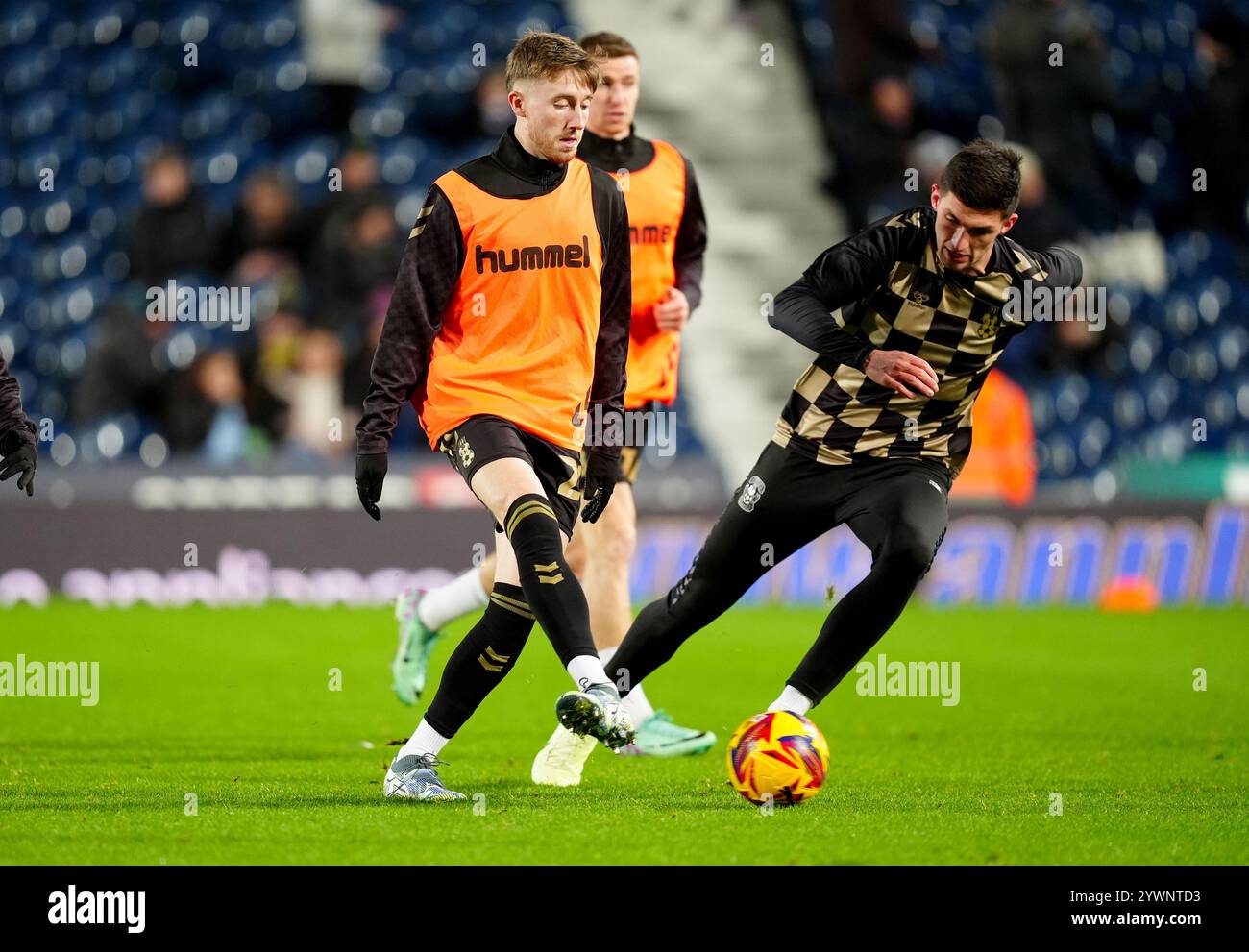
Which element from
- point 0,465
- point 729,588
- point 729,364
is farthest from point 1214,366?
point 0,465

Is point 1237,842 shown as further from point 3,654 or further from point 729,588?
point 3,654

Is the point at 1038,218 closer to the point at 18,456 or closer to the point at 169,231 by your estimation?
the point at 169,231

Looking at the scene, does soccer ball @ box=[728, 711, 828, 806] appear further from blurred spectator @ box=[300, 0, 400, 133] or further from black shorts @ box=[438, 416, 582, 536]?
blurred spectator @ box=[300, 0, 400, 133]

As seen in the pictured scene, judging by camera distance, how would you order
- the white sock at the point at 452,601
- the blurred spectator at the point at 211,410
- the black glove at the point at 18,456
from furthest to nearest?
the blurred spectator at the point at 211,410
the white sock at the point at 452,601
the black glove at the point at 18,456

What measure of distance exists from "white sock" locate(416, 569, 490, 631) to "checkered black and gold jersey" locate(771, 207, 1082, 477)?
1.97 m

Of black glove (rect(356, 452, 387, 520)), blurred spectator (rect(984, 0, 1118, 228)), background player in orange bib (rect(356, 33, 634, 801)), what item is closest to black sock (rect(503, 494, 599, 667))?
background player in orange bib (rect(356, 33, 634, 801))

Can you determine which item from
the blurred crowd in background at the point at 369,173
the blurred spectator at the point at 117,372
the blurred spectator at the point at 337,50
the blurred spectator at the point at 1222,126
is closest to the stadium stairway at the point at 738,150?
the blurred crowd in background at the point at 369,173

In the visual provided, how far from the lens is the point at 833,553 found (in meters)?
13.7

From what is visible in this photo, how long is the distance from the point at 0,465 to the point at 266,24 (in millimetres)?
11847

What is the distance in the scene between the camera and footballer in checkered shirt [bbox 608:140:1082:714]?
598cm

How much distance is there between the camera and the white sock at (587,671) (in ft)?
17.7

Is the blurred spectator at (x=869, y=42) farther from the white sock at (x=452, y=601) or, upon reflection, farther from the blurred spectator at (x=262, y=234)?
the white sock at (x=452, y=601)

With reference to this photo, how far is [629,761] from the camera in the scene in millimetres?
7164

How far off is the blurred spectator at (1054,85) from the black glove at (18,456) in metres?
11.0
